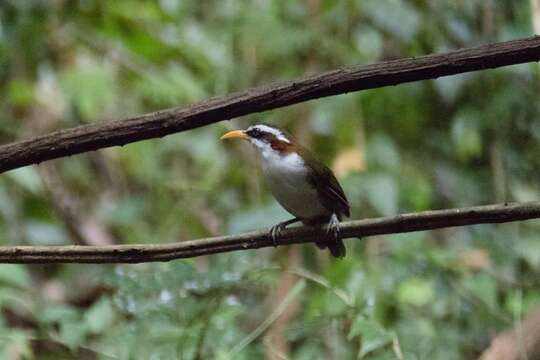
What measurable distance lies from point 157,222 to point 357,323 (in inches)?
90.8

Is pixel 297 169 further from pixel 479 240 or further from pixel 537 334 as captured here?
pixel 479 240

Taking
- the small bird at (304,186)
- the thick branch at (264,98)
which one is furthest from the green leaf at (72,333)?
the thick branch at (264,98)

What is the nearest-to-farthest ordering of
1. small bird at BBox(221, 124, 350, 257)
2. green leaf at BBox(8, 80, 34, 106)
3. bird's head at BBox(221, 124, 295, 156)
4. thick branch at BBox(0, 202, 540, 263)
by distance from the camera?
thick branch at BBox(0, 202, 540, 263)
small bird at BBox(221, 124, 350, 257)
bird's head at BBox(221, 124, 295, 156)
green leaf at BBox(8, 80, 34, 106)

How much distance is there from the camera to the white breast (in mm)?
2795

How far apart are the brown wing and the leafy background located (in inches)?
9.5

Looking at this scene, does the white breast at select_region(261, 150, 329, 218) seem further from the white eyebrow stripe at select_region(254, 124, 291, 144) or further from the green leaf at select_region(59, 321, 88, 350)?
the green leaf at select_region(59, 321, 88, 350)

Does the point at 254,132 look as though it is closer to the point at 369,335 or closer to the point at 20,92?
the point at 369,335

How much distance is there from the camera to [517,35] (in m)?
3.79

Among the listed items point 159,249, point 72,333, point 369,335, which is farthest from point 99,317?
point 159,249

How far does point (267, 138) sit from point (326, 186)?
30 cm

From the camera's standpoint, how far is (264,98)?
1.80 m

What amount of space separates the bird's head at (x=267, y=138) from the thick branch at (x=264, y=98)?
101cm

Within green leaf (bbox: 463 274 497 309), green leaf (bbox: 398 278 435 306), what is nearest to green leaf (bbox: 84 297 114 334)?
green leaf (bbox: 463 274 497 309)

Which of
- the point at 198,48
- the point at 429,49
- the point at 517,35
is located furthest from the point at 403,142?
the point at 198,48
